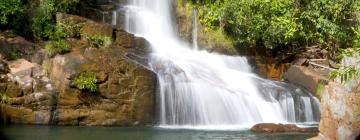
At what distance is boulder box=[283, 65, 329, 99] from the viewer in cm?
2147

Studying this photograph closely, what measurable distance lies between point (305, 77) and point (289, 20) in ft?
11.3

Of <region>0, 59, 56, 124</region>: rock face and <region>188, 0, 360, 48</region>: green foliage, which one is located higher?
<region>188, 0, 360, 48</region>: green foliage

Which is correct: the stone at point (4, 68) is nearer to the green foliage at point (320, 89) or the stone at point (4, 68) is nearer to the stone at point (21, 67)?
the stone at point (21, 67)

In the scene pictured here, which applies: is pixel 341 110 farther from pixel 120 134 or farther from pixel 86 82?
pixel 86 82

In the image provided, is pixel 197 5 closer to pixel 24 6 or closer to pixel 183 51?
pixel 183 51

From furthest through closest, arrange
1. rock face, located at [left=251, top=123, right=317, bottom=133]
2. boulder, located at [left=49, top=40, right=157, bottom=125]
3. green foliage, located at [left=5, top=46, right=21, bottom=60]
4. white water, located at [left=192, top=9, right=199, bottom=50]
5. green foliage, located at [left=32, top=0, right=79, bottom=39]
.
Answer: white water, located at [left=192, top=9, right=199, bottom=50], green foliage, located at [left=32, top=0, right=79, bottom=39], green foliage, located at [left=5, top=46, right=21, bottom=60], boulder, located at [left=49, top=40, right=157, bottom=125], rock face, located at [left=251, top=123, right=317, bottom=133]

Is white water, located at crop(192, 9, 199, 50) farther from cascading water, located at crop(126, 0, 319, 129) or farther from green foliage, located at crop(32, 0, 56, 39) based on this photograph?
green foliage, located at crop(32, 0, 56, 39)

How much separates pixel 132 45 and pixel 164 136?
20.6ft

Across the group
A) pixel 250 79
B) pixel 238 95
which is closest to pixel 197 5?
pixel 250 79

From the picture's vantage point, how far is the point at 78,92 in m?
17.6

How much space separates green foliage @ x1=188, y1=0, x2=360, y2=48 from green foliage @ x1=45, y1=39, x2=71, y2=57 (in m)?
9.06

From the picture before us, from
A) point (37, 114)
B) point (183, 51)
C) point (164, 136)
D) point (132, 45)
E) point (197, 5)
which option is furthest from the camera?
point (197, 5)

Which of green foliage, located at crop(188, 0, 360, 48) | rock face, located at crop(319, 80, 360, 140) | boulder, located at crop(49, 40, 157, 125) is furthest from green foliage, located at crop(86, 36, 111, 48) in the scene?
rock face, located at crop(319, 80, 360, 140)

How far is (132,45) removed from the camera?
20609mm
